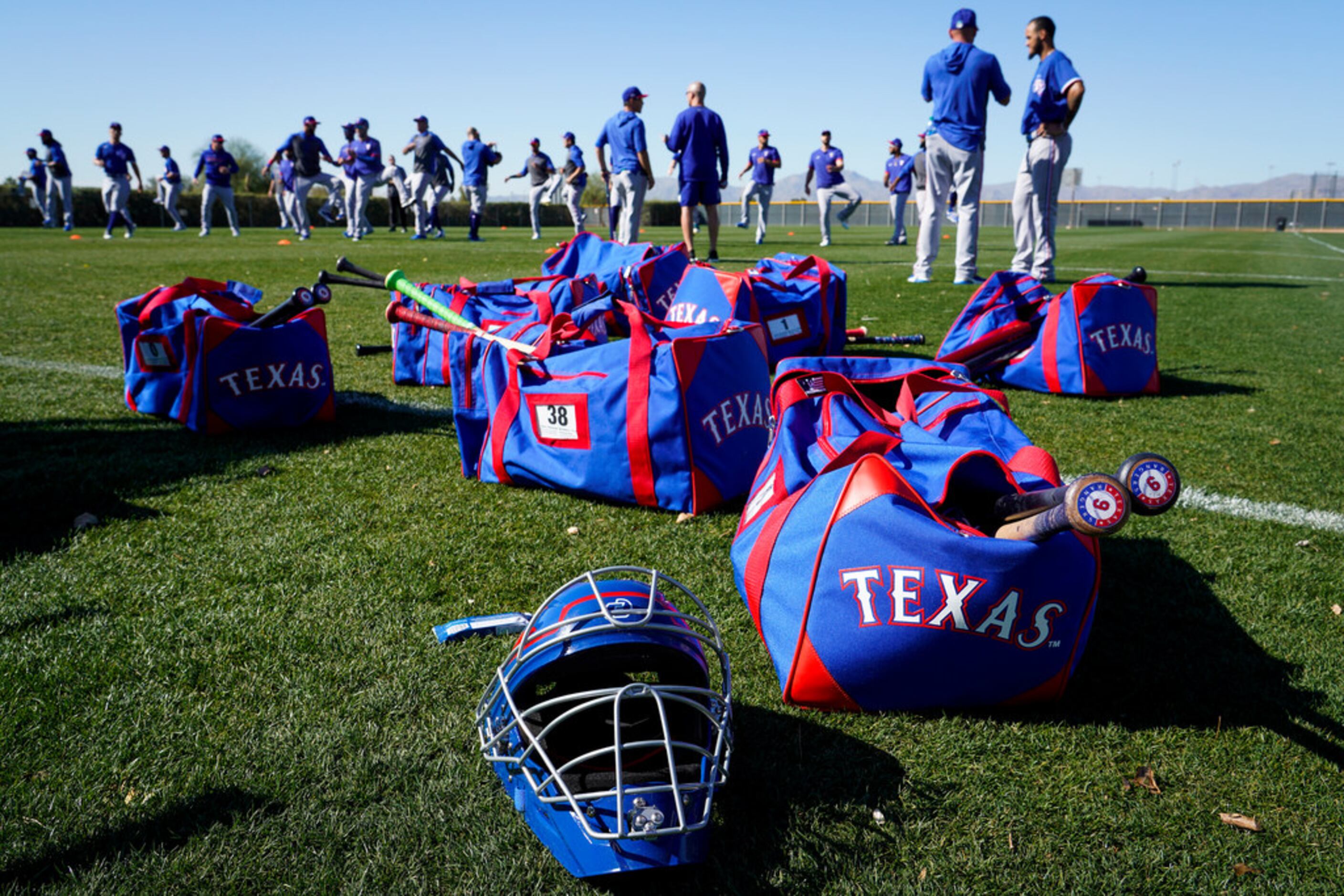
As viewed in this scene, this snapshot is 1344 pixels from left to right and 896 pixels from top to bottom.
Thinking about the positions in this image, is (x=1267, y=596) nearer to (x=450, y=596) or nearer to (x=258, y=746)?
(x=450, y=596)

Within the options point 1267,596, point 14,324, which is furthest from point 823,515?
point 14,324

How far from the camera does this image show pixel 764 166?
2044 cm

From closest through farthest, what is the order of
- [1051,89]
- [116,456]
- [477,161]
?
[116,456], [1051,89], [477,161]

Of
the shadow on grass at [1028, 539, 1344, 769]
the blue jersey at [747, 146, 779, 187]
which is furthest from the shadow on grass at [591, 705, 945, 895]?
the blue jersey at [747, 146, 779, 187]

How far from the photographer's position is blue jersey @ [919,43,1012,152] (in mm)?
8422

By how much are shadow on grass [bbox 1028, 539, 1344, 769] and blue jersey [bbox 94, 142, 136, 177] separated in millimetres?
21941

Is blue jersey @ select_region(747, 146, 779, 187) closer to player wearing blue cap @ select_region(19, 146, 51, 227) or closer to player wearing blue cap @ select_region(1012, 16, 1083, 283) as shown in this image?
player wearing blue cap @ select_region(1012, 16, 1083, 283)

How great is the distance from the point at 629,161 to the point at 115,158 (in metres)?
13.7

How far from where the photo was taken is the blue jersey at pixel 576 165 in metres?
18.8

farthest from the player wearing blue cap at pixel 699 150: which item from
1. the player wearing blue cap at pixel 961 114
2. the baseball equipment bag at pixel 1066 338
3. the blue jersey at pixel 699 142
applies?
the baseball equipment bag at pixel 1066 338

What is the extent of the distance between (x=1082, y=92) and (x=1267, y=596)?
7045mm

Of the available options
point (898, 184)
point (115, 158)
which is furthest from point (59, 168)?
point (898, 184)

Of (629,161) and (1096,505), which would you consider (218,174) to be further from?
(1096,505)

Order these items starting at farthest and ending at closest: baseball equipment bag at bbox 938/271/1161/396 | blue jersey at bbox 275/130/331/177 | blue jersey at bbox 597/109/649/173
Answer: blue jersey at bbox 275/130/331/177, blue jersey at bbox 597/109/649/173, baseball equipment bag at bbox 938/271/1161/396
